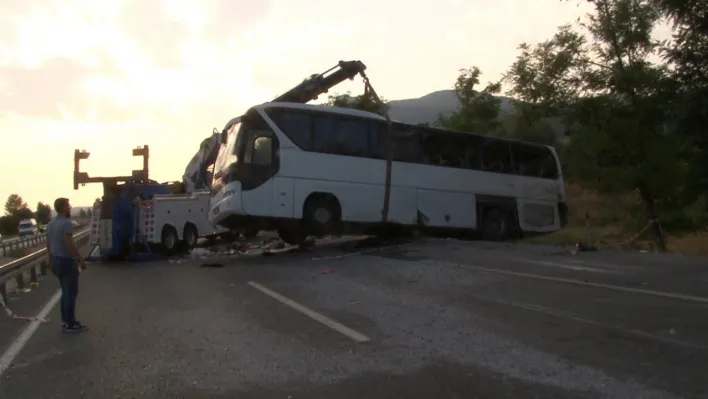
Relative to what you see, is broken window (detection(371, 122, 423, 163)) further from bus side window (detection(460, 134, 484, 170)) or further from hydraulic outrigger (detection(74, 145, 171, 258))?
hydraulic outrigger (detection(74, 145, 171, 258))

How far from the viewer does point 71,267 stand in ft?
28.8

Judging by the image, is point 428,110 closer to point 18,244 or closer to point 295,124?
point 18,244

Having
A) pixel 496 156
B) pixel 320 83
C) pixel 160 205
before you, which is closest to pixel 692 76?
pixel 496 156

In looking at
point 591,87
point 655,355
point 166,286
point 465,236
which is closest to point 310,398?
point 655,355

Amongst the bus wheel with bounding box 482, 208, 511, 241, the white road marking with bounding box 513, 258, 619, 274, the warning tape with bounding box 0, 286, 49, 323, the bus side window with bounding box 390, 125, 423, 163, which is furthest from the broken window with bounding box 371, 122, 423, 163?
the warning tape with bounding box 0, 286, 49, 323

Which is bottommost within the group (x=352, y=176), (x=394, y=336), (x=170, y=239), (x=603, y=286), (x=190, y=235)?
(x=394, y=336)

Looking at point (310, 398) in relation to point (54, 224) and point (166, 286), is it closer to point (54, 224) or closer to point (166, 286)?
point (54, 224)

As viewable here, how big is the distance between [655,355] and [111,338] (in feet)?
19.3

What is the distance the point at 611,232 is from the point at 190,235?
2109 centimetres

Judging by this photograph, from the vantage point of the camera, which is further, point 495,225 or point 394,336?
point 495,225

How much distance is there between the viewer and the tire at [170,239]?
23.5 meters

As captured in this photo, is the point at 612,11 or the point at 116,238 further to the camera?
the point at 612,11

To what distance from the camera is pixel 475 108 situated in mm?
41375

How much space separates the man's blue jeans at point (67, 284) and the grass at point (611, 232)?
13.1m
